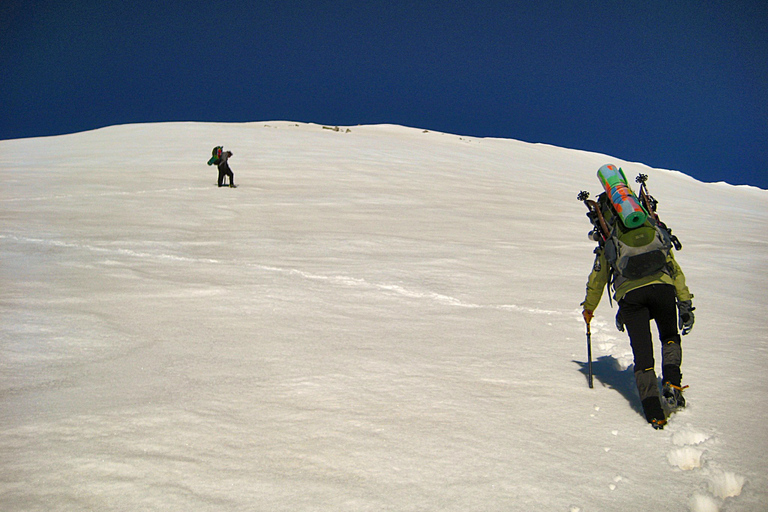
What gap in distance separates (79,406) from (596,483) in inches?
116

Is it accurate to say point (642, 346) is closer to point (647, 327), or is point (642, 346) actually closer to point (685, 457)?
point (647, 327)

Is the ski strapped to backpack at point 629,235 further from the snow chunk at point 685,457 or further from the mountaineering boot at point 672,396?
the snow chunk at point 685,457

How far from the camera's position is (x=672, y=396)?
3.43 m

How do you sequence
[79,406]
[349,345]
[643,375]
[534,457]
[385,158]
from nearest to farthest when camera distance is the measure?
1. [534,457]
2. [79,406]
3. [643,375]
4. [349,345]
5. [385,158]

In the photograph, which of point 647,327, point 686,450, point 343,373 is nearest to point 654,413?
point 686,450

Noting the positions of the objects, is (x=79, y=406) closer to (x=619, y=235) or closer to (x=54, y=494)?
(x=54, y=494)

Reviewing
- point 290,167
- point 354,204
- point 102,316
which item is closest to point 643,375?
point 102,316

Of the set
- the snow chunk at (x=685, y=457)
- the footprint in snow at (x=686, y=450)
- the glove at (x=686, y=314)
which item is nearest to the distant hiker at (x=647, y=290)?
the glove at (x=686, y=314)

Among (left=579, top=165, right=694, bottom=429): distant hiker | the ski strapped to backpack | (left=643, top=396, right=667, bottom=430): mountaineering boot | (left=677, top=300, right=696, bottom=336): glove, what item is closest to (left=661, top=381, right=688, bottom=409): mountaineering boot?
(left=579, top=165, right=694, bottom=429): distant hiker

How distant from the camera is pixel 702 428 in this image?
3.28m

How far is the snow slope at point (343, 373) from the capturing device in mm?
2578

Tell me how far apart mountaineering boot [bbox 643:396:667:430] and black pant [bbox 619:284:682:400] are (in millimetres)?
102

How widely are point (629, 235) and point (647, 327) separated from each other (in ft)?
2.07

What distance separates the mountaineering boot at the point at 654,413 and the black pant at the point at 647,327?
0.33ft
